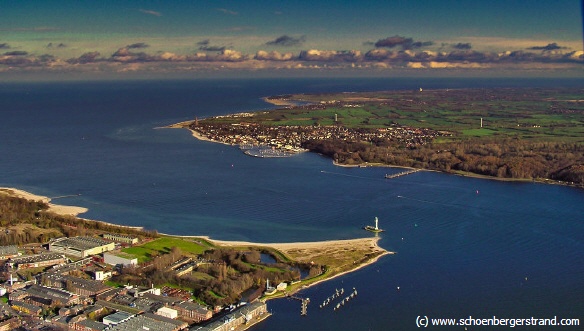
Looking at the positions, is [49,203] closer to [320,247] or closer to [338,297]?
[320,247]

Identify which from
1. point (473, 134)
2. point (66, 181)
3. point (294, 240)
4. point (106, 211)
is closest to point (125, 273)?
point (294, 240)

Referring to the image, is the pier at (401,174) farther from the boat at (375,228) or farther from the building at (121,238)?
the building at (121,238)

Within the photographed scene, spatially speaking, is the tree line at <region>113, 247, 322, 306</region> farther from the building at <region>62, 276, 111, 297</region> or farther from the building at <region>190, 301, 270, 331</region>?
the building at <region>190, 301, 270, 331</region>

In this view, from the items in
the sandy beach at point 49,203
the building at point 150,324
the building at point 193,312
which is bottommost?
the building at point 193,312

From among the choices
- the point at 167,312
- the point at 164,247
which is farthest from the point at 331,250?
the point at 167,312

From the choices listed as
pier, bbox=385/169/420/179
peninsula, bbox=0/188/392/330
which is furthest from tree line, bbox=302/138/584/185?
peninsula, bbox=0/188/392/330

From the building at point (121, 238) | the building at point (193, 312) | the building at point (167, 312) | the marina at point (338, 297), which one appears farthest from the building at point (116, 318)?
the building at point (121, 238)
